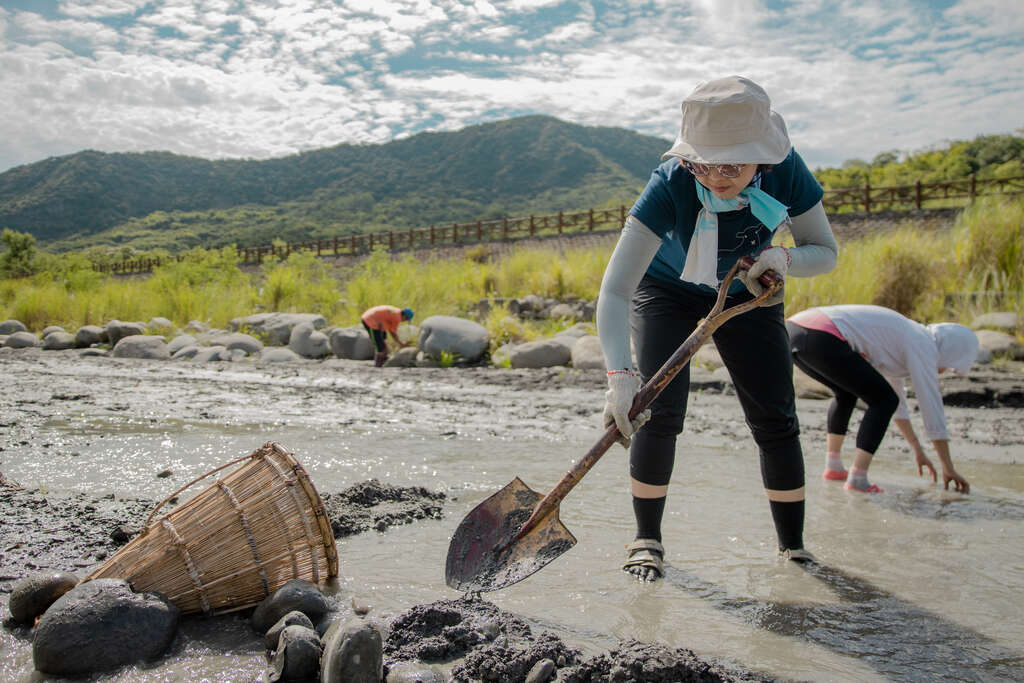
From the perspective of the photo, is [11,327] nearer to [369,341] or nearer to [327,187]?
[369,341]

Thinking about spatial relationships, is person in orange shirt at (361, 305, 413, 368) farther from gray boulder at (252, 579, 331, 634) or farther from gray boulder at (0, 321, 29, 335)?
gray boulder at (0, 321, 29, 335)

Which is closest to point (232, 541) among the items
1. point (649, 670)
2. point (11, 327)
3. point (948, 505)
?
point (649, 670)

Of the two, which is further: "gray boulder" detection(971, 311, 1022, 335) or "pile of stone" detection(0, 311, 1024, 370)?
"pile of stone" detection(0, 311, 1024, 370)

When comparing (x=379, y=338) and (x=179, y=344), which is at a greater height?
(x=379, y=338)

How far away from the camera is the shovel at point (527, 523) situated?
7.59 feet

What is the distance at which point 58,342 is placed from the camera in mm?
13188

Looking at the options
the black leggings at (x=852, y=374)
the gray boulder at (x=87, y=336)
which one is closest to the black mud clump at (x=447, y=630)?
the black leggings at (x=852, y=374)

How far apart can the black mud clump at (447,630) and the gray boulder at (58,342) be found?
13533 mm

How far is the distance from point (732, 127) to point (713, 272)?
1.58ft

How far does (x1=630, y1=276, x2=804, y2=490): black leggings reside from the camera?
263 centimetres

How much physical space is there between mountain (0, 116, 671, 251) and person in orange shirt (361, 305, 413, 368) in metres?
34.1

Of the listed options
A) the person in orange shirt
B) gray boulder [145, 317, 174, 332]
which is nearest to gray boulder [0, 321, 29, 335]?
gray boulder [145, 317, 174, 332]

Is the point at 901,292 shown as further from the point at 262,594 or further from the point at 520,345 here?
the point at 262,594

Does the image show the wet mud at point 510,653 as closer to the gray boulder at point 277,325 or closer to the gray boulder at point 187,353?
the gray boulder at point 187,353
